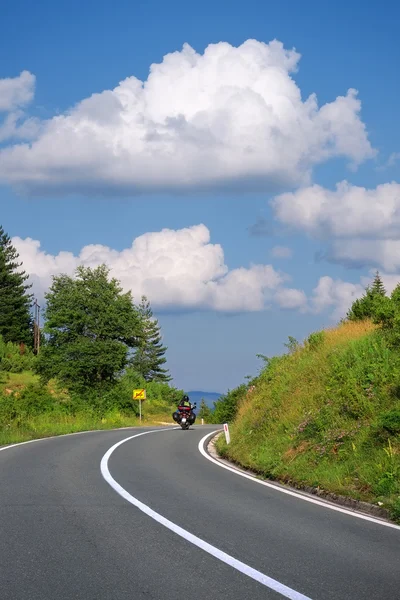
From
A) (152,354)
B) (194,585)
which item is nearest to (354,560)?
(194,585)

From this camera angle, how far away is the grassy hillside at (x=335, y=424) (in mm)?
12531

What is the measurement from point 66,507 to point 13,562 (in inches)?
142

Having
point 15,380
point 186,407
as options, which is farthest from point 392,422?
point 15,380

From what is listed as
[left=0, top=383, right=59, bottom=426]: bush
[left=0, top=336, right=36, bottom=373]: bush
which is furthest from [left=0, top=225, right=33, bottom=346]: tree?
[left=0, top=383, right=59, bottom=426]: bush

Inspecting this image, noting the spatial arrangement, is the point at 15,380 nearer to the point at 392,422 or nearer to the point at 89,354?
the point at 89,354

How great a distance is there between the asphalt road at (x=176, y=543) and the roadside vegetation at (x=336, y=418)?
4.13ft

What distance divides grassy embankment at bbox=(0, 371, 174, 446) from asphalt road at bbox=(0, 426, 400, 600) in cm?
1486

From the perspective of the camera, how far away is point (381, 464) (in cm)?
1223

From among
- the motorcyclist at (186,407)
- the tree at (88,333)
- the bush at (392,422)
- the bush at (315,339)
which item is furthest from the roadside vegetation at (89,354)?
the bush at (392,422)

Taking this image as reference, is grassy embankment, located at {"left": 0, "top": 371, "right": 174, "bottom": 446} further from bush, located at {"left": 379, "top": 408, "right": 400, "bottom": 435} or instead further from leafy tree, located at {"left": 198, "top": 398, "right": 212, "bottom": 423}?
bush, located at {"left": 379, "top": 408, "right": 400, "bottom": 435}

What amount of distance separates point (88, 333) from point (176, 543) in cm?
5294

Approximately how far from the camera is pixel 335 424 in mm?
15805

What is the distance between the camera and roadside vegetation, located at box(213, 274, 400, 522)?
12609 mm

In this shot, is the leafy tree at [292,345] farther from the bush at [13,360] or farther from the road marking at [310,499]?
the bush at [13,360]
